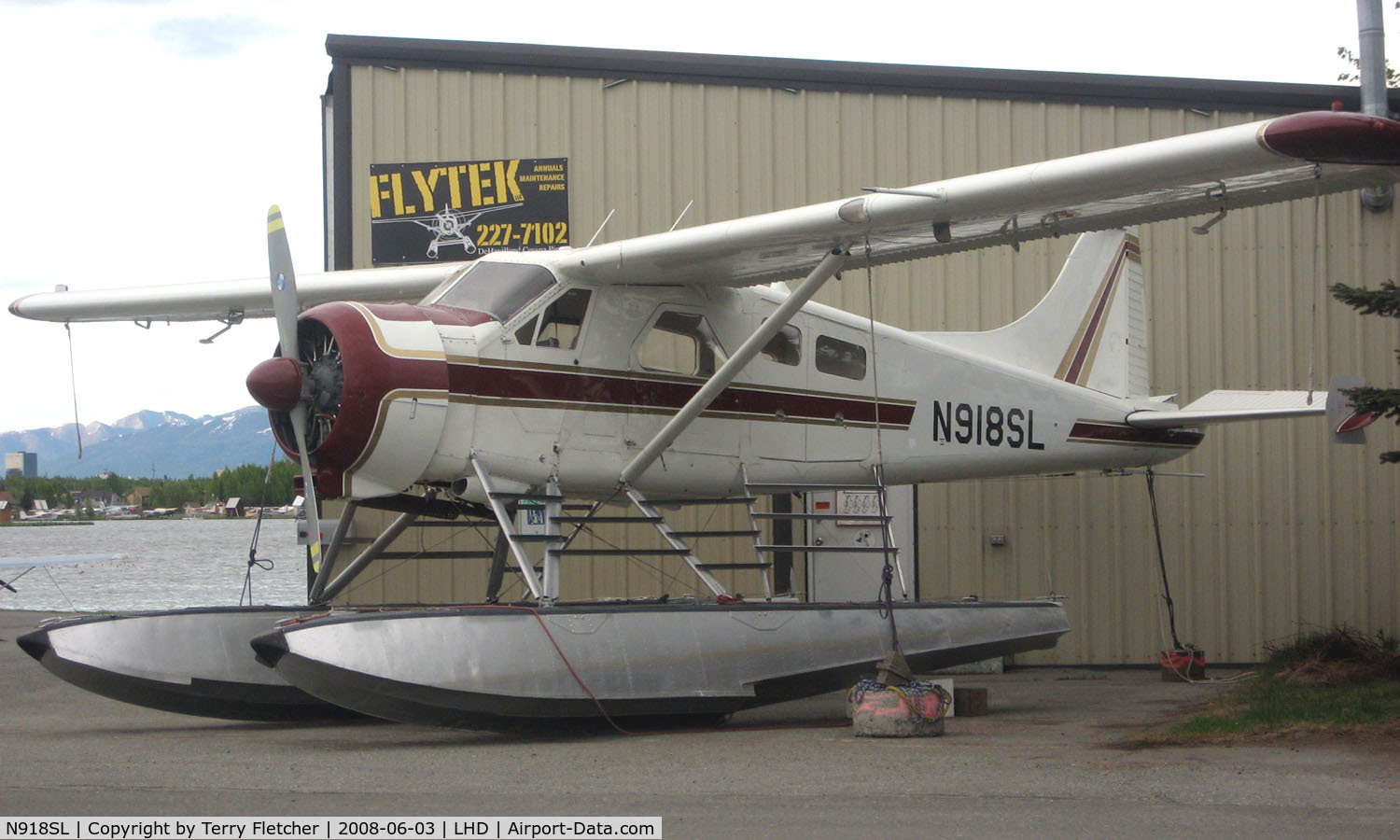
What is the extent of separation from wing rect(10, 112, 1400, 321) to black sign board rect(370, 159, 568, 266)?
13.4 ft

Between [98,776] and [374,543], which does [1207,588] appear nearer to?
[374,543]

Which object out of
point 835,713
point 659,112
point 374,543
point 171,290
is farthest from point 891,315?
point 171,290

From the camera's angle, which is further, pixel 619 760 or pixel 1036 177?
pixel 1036 177

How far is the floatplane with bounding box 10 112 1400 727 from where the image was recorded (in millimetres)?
7312

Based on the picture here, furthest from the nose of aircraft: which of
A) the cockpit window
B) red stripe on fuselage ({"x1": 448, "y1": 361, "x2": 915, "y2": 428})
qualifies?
the cockpit window

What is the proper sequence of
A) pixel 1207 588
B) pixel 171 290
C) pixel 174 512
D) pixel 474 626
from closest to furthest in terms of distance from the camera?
1. pixel 474 626
2. pixel 171 290
3. pixel 1207 588
4. pixel 174 512

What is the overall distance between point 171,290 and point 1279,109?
10557mm

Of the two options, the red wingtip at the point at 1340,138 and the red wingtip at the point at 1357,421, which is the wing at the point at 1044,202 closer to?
the red wingtip at the point at 1340,138

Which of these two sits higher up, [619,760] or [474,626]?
[474,626]

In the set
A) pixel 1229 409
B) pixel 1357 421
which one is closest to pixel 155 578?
pixel 1229 409

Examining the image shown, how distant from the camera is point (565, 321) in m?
8.88

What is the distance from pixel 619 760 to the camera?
6691mm

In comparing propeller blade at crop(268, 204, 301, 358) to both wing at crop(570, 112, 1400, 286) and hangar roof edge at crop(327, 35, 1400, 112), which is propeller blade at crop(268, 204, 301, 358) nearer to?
wing at crop(570, 112, 1400, 286)

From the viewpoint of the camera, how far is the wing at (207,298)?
11.5m
